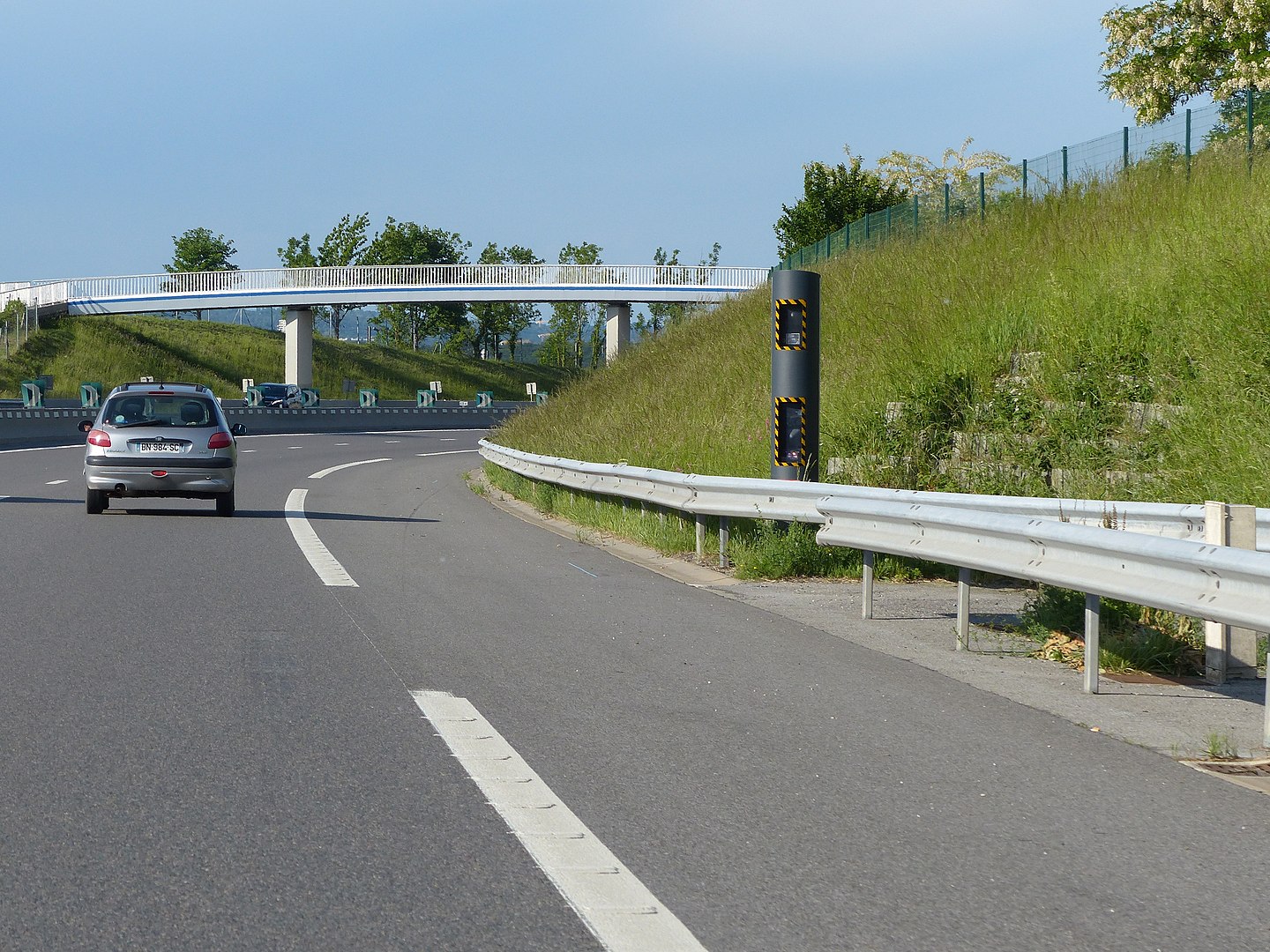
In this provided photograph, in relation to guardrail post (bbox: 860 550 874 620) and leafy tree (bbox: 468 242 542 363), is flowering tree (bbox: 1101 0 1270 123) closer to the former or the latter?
guardrail post (bbox: 860 550 874 620)

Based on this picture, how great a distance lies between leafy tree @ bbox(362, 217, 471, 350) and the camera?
381 feet

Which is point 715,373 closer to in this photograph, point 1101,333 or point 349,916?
point 1101,333

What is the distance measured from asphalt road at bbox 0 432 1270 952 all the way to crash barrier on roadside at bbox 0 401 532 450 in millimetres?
27083

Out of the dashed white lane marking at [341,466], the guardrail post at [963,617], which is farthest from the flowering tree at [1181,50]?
the guardrail post at [963,617]

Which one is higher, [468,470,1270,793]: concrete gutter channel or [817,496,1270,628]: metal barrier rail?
[817,496,1270,628]: metal barrier rail

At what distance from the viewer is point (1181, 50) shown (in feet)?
123

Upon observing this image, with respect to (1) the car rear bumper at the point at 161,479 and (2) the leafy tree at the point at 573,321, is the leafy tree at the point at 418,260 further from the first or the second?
(1) the car rear bumper at the point at 161,479

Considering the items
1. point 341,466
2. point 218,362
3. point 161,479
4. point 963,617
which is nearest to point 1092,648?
A: point 963,617

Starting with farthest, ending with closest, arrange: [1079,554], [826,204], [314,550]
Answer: [826,204] → [314,550] → [1079,554]

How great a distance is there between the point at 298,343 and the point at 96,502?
212 ft

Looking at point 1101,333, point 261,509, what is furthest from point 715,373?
point 1101,333

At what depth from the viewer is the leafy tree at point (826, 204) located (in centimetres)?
5022

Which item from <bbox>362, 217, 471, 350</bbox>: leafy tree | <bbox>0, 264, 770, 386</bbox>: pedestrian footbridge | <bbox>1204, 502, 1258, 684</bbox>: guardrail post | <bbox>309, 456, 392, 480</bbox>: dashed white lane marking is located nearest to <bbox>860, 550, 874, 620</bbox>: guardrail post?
<bbox>1204, 502, 1258, 684</bbox>: guardrail post

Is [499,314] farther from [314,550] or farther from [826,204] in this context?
[314,550]
